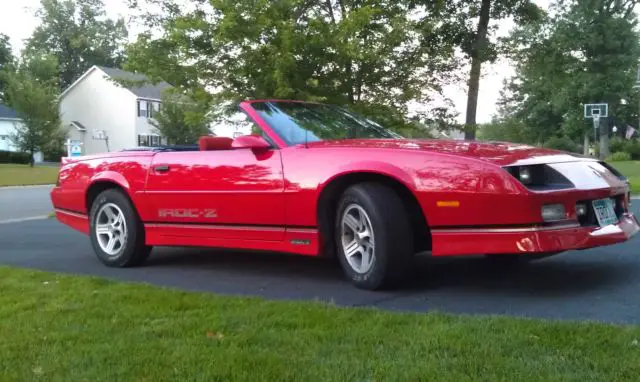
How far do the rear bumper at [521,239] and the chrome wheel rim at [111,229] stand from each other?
2.96 metres

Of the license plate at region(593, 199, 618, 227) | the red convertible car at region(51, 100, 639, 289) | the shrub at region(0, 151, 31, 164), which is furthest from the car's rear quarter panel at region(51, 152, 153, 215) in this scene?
the shrub at region(0, 151, 31, 164)

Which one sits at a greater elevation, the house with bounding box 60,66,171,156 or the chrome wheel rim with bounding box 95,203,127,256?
the house with bounding box 60,66,171,156

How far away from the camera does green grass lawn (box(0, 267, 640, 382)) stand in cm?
284

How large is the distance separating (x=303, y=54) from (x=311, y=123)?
451 centimetres

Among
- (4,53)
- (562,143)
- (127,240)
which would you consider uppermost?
(4,53)

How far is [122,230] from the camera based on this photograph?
605 cm

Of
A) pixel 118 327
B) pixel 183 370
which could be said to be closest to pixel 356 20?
pixel 118 327

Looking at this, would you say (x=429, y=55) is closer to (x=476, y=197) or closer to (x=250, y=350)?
(x=476, y=197)

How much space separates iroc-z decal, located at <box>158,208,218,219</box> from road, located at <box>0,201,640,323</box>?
0.47 meters

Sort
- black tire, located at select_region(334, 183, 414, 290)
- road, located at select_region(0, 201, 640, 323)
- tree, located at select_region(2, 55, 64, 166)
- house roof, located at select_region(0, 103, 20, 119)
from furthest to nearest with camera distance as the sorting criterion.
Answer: house roof, located at select_region(0, 103, 20, 119) < tree, located at select_region(2, 55, 64, 166) < black tire, located at select_region(334, 183, 414, 290) < road, located at select_region(0, 201, 640, 323)

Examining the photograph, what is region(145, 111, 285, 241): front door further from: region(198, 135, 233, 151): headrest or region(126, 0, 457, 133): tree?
region(126, 0, 457, 133): tree

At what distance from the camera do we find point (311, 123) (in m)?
5.49

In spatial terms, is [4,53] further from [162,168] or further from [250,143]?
[250,143]

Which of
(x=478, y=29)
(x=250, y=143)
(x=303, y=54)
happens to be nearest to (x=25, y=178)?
(x=478, y=29)
